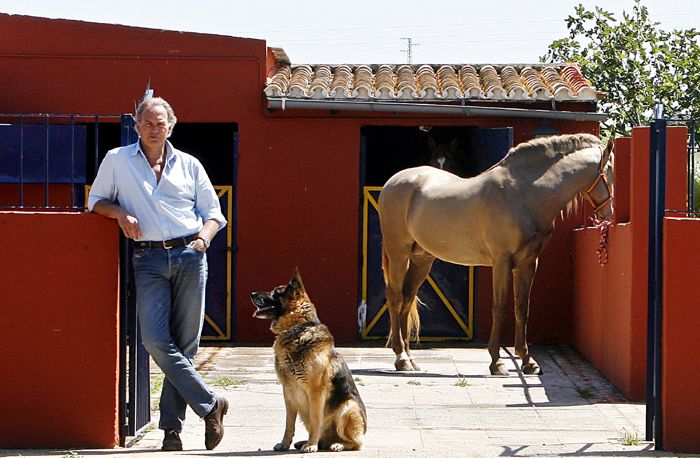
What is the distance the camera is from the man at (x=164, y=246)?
7.11 m

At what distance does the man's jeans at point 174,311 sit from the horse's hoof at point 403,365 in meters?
4.62

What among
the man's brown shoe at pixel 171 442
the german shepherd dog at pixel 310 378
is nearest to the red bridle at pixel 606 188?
the german shepherd dog at pixel 310 378

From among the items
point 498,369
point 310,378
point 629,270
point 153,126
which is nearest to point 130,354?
point 310,378

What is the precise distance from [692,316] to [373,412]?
2.77 metres

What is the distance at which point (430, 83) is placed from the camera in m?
14.8

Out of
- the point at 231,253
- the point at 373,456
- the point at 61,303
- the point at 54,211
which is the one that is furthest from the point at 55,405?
the point at 231,253

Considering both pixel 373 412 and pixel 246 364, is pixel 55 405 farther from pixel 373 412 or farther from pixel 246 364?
pixel 246 364

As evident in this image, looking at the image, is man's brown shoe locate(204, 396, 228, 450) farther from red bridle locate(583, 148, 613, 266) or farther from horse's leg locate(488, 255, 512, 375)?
red bridle locate(583, 148, 613, 266)

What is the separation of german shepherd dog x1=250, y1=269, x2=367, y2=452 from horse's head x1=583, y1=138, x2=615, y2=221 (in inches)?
201

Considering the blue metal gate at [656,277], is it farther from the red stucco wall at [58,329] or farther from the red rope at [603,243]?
the red rope at [603,243]

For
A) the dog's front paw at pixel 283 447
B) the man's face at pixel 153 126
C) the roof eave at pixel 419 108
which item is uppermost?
the roof eave at pixel 419 108

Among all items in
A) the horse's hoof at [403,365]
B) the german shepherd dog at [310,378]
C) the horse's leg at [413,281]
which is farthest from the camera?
the horse's leg at [413,281]

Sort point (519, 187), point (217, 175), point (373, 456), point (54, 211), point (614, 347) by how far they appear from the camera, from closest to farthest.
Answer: point (373, 456)
point (54, 211)
point (614, 347)
point (519, 187)
point (217, 175)

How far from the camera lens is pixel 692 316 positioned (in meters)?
7.24
